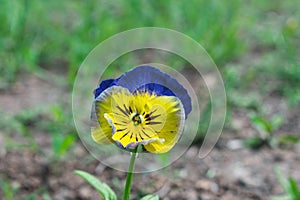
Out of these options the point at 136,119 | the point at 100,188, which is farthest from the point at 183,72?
the point at 136,119

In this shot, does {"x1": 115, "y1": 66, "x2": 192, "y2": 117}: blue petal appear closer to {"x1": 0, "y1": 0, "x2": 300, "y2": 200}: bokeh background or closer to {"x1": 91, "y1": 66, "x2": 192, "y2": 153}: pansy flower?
{"x1": 91, "y1": 66, "x2": 192, "y2": 153}: pansy flower

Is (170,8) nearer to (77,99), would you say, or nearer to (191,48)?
(191,48)

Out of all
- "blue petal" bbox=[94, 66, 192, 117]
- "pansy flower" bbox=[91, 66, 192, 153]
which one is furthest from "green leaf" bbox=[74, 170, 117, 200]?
"blue petal" bbox=[94, 66, 192, 117]

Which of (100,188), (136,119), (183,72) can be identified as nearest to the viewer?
(136,119)

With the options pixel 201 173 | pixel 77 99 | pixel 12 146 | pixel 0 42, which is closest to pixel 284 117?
pixel 201 173

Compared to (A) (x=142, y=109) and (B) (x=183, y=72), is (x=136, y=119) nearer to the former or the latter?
(A) (x=142, y=109)

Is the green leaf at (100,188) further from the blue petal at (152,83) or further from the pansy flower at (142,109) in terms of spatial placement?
the blue petal at (152,83)

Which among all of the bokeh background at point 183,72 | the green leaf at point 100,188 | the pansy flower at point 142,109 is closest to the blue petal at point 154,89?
the pansy flower at point 142,109
